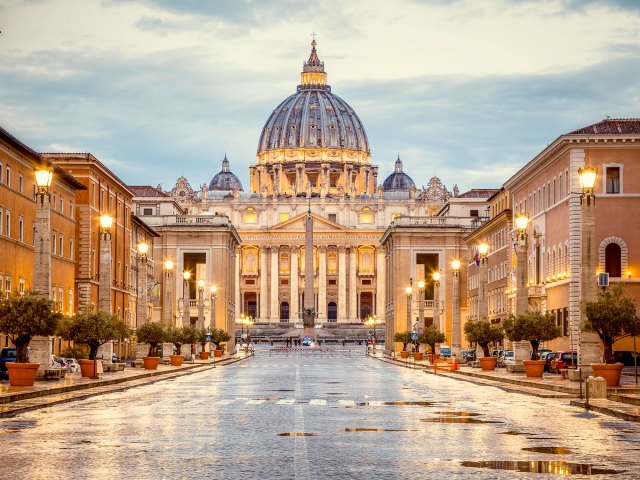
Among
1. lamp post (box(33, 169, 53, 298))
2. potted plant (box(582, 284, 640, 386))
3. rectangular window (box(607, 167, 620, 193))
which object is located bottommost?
potted plant (box(582, 284, 640, 386))

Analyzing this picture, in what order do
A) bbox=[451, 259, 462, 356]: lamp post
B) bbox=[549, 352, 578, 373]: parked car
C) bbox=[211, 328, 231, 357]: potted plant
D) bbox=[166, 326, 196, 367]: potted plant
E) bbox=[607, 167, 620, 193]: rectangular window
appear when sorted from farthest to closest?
bbox=[211, 328, 231, 357]: potted plant, bbox=[166, 326, 196, 367]: potted plant, bbox=[451, 259, 462, 356]: lamp post, bbox=[607, 167, 620, 193]: rectangular window, bbox=[549, 352, 578, 373]: parked car

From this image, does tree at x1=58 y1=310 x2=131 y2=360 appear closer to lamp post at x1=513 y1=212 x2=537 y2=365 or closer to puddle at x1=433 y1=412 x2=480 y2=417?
lamp post at x1=513 y1=212 x2=537 y2=365

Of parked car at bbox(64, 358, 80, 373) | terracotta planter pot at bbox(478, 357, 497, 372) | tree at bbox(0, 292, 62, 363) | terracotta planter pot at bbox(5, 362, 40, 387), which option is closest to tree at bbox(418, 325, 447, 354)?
terracotta planter pot at bbox(478, 357, 497, 372)

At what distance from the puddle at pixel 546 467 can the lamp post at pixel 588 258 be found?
20882 mm

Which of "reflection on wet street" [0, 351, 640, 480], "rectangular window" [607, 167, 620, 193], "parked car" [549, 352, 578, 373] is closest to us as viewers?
"reflection on wet street" [0, 351, 640, 480]

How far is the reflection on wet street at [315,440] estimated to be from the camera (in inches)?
641

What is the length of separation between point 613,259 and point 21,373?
42.8 m

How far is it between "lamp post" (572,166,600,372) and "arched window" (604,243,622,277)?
30.3 metres

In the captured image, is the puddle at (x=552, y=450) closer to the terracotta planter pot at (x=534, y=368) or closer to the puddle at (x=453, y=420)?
the puddle at (x=453, y=420)

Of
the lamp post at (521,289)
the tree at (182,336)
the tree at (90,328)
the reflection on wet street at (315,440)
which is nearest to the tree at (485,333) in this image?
the lamp post at (521,289)

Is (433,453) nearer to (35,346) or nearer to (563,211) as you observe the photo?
(35,346)

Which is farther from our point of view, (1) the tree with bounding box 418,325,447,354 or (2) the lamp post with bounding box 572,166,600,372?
(1) the tree with bounding box 418,325,447,354

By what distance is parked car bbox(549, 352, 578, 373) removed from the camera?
5753cm

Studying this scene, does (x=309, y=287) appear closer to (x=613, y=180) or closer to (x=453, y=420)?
(x=613, y=180)
